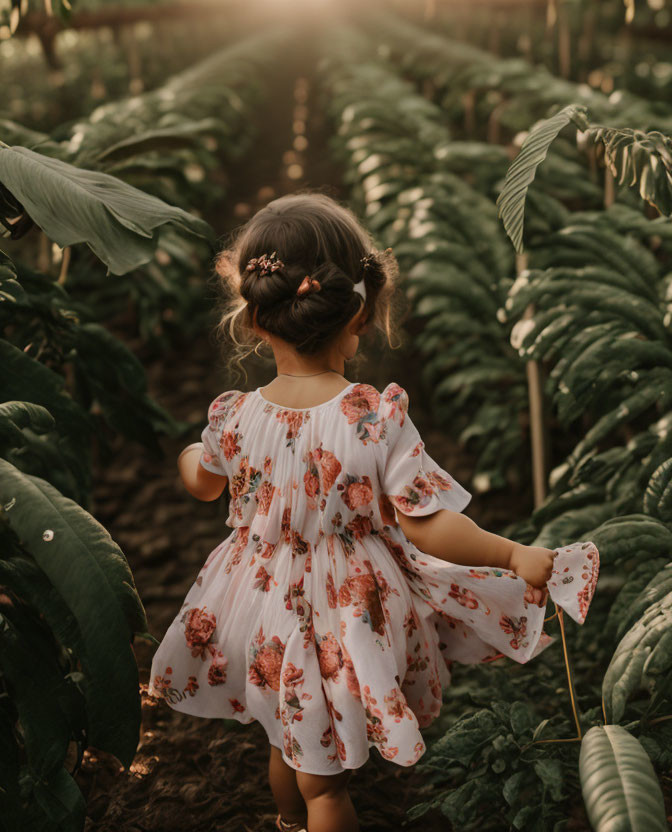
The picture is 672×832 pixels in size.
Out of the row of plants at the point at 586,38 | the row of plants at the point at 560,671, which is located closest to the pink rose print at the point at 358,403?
the row of plants at the point at 560,671

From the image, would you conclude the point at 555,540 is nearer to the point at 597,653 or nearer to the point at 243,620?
the point at 597,653

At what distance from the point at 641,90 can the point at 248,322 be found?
21.1ft

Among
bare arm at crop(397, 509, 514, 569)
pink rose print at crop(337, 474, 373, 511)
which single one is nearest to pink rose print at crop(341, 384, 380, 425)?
pink rose print at crop(337, 474, 373, 511)

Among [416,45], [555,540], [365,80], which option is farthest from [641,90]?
[555,540]

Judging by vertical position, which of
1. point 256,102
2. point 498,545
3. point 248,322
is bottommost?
point 256,102

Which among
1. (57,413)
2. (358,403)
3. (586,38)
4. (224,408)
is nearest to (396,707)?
(358,403)

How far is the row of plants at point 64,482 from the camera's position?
1.15 metres

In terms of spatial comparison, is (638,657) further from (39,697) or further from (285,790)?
(39,697)

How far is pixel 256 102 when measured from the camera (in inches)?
409

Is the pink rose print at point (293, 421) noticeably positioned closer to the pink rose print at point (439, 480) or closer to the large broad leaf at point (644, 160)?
the pink rose print at point (439, 480)

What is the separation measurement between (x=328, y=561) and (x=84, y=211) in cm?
79

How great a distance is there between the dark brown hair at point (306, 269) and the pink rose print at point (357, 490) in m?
0.26

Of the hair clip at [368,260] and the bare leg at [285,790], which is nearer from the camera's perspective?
the hair clip at [368,260]

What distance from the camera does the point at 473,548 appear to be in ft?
4.56
